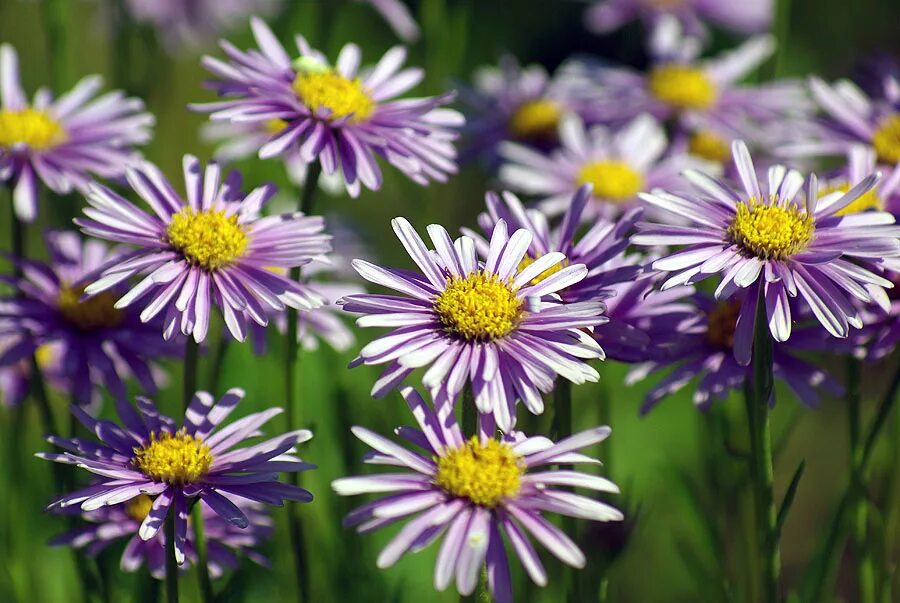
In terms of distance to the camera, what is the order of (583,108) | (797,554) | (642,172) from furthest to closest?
(797,554) → (583,108) → (642,172)

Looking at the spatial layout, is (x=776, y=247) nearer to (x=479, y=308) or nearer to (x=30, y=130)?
(x=479, y=308)

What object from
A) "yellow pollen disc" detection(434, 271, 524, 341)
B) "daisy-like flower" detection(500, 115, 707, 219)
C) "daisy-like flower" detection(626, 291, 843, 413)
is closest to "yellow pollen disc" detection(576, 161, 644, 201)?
"daisy-like flower" detection(500, 115, 707, 219)

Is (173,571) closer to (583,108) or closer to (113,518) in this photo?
(113,518)

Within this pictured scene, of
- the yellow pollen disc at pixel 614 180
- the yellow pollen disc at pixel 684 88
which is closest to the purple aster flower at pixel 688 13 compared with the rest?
the yellow pollen disc at pixel 684 88

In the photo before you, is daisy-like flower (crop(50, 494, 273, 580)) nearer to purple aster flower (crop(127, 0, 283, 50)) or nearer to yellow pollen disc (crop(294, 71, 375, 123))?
yellow pollen disc (crop(294, 71, 375, 123))

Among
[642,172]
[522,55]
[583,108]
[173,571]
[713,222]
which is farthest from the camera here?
[522,55]

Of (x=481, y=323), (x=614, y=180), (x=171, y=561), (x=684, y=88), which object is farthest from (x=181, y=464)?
(x=684, y=88)

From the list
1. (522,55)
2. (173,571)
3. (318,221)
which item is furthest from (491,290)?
(522,55)
